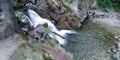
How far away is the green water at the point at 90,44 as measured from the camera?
32.4 feet

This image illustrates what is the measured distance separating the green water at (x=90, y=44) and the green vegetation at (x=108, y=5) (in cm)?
500

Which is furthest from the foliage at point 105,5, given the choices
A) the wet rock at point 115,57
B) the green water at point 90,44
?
the wet rock at point 115,57

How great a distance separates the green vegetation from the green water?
16.4ft

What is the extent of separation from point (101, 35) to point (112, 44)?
1154 mm

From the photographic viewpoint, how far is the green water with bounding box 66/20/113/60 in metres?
9.89

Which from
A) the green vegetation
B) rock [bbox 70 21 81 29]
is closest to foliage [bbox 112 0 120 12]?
the green vegetation

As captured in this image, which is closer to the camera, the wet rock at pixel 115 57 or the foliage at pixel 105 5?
the wet rock at pixel 115 57

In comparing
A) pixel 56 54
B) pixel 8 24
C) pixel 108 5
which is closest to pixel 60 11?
pixel 8 24

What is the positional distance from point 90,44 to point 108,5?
8.38 meters

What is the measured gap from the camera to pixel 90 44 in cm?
1099

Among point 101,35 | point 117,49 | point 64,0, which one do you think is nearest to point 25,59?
point 117,49

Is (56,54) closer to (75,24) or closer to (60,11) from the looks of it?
(60,11)

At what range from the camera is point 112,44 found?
11.4 metres

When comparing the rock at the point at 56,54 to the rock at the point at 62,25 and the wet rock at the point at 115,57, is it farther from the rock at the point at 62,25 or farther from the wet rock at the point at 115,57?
the rock at the point at 62,25
